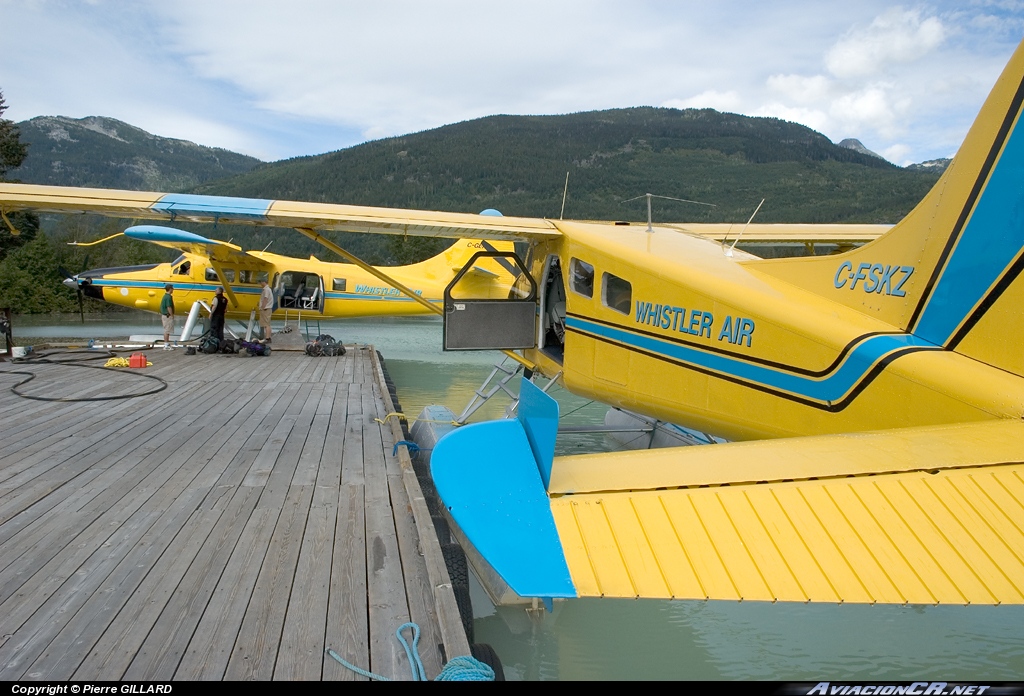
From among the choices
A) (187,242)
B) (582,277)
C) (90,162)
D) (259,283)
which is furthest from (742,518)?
(90,162)

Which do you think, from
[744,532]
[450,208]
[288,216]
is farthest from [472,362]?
[450,208]

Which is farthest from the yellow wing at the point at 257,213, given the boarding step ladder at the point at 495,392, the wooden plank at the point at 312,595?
the wooden plank at the point at 312,595

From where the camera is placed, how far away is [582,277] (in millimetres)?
6145

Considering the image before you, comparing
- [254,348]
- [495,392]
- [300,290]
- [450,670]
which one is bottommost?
[254,348]

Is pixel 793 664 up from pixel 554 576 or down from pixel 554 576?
down

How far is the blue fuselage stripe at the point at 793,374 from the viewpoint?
3223 mm

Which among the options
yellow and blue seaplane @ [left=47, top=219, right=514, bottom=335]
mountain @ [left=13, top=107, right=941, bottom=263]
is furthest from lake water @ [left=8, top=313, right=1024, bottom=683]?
mountain @ [left=13, top=107, right=941, bottom=263]

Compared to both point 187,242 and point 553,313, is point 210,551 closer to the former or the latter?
point 553,313

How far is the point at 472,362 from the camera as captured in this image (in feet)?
58.6

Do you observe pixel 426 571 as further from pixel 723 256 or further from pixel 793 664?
pixel 723 256

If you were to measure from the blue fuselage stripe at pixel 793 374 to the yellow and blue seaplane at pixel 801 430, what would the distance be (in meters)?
0.01

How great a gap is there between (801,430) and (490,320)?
12.4 ft

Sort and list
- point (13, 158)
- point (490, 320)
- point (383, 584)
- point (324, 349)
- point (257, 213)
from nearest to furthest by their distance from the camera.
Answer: point (383, 584) < point (257, 213) < point (490, 320) < point (324, 349) < point (13, 158)

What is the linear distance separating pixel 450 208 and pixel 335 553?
89.8 m
